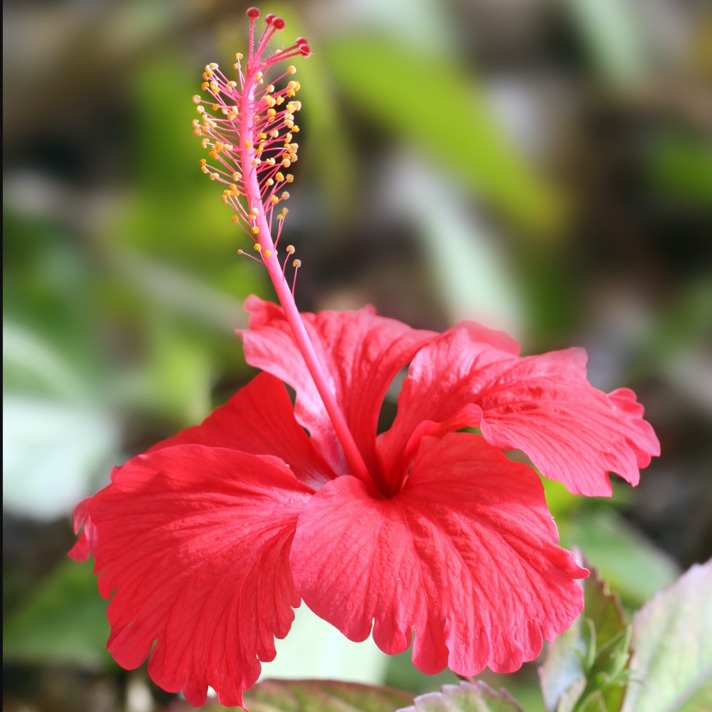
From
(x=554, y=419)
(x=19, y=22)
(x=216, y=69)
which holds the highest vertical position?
(x=19, y=22)

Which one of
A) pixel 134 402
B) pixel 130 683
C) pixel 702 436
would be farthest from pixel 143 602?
pixel 702 436

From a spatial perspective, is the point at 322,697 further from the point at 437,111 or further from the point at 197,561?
the point at 437,111

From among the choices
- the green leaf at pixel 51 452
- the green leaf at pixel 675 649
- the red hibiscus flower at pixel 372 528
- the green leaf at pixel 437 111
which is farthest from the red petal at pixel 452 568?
the green leaf at pixel 437 111

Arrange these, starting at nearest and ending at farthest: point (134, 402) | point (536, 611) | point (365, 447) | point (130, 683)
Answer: point (536, 611), point (365, 447), point (130, 683), point (134, 402)

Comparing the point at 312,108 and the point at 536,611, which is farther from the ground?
the point at 312,108

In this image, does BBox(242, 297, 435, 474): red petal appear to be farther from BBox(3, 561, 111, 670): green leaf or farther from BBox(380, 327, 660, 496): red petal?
BBox(3, 561, 111, 670): green leaf

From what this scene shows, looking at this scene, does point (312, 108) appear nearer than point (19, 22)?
Yes

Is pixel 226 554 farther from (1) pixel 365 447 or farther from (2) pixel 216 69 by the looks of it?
(2) pixel 216 69
